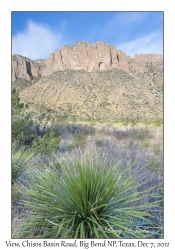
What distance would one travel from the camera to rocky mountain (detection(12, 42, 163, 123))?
111 ft

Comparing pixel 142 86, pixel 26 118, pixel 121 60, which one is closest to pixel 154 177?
pixel 26 118

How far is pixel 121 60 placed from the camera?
59.7 meters

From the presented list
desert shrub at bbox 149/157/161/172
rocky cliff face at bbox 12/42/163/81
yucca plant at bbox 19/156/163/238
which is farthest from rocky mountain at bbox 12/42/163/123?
yucca plant at bbox 19/156/163/238

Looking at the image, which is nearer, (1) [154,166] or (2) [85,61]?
(1) [154,166]

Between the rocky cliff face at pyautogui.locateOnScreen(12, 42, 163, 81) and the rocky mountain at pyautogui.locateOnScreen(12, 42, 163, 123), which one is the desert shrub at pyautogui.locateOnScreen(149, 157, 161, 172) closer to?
the rocky mountain at pyautogui.locateOnScreen(12, 42, 163, 123)

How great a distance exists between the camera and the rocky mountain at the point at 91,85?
33812mm

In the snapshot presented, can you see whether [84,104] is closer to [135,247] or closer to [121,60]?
[121,60]

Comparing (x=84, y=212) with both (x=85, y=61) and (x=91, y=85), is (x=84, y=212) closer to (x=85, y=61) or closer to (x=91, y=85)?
(x=91, y=85)

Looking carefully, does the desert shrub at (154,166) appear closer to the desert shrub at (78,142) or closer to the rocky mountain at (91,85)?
the desert shrub at (78,142)

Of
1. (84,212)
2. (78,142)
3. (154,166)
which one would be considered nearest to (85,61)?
(78,142)

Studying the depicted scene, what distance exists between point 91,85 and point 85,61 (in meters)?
18.8

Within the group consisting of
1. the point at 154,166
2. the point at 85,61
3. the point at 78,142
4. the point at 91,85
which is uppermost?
the point at 85,61

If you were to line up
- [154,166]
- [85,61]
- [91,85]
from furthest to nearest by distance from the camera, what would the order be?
[85,61]
[91,85]
[154,166]

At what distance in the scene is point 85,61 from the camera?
2392 inches
